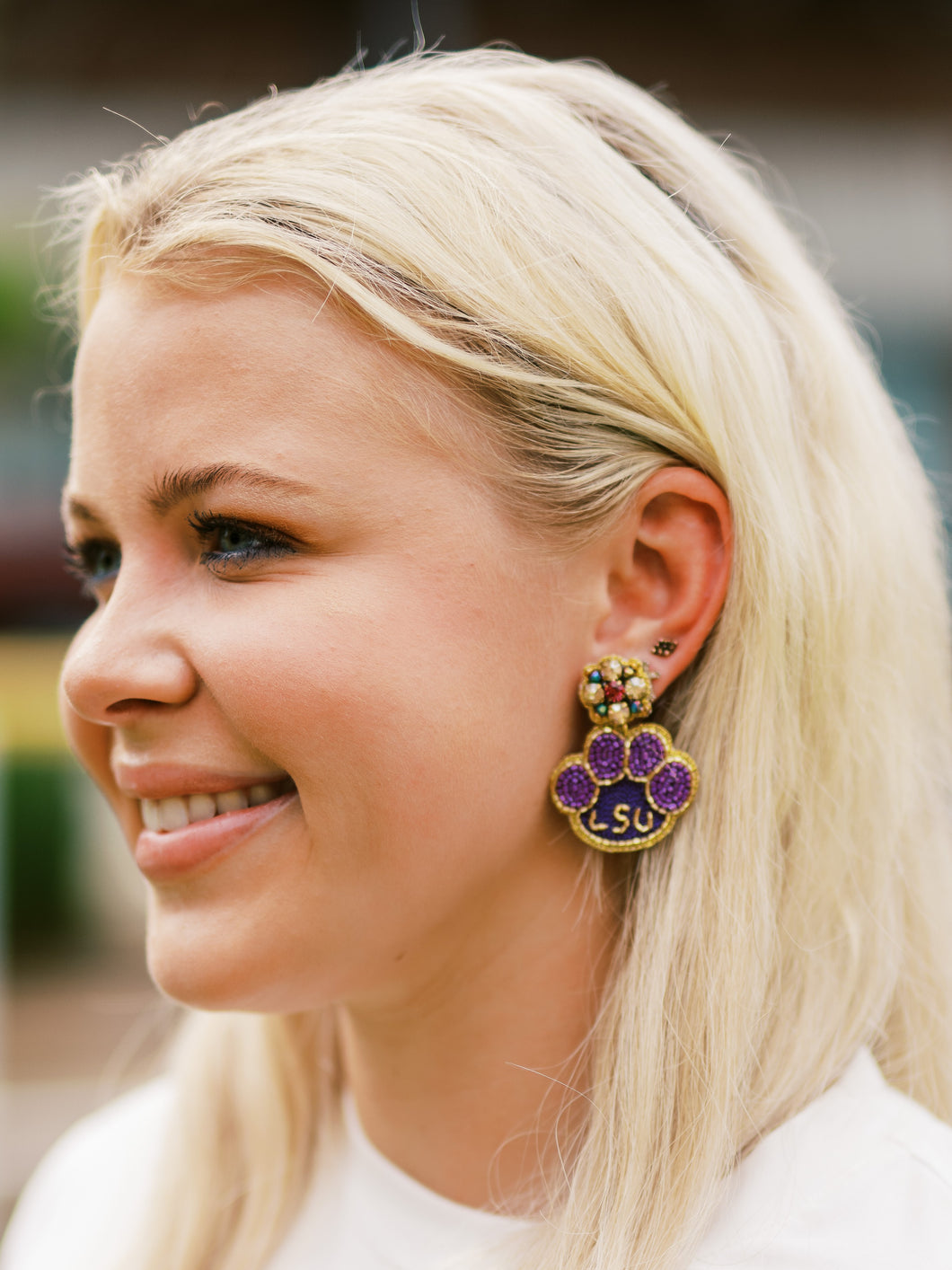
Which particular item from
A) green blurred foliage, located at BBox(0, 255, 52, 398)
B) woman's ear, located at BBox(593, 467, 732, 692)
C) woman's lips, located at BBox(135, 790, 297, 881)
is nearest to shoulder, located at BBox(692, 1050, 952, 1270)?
woman's ear, located at BBox(593, 467, 732, 692)

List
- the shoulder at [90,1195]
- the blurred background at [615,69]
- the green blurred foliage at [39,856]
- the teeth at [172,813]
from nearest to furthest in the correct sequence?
the teeth at [172,813], the shoulder at [90,1195], the blurred background at [615,69], the green blurred foliage at [39,856]

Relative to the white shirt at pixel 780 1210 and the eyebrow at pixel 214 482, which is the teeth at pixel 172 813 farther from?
the white shirt at pixel 780 1210

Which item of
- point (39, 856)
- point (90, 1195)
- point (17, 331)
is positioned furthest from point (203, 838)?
point (17, 331)

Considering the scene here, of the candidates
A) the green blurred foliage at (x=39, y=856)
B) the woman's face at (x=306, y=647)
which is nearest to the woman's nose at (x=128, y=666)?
the woman's face at (x=306, y=647)

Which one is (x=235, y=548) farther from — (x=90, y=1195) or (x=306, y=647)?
(x=90, y=1195)

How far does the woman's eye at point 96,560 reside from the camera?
1836 mm

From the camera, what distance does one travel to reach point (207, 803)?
168cm

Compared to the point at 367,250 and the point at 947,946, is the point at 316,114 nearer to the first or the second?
the point at 367,250

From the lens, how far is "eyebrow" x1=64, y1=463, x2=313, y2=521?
1.58 m

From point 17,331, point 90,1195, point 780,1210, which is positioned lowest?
point 90,1195

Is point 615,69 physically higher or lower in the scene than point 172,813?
higher

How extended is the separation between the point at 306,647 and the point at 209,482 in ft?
0.87

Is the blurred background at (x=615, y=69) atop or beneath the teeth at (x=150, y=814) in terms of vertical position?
atop

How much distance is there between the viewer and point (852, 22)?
8.02 m
